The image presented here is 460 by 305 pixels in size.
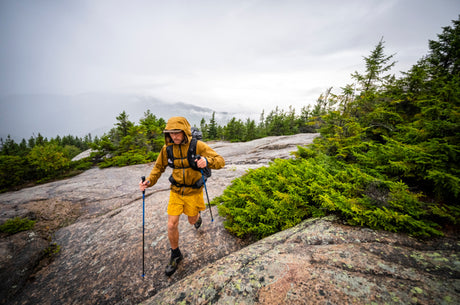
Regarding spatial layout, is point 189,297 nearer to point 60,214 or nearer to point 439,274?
point 439,274

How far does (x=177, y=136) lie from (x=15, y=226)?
6.40 m

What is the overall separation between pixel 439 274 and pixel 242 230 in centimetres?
308

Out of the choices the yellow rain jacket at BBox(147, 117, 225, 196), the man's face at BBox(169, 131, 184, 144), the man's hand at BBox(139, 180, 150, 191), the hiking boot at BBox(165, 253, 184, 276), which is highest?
the man's face at BBox(169, 131, 184, 144)

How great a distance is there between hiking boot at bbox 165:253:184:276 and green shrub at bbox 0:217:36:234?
558 centimetres

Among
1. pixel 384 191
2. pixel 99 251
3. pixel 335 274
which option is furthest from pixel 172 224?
pixel 384 191

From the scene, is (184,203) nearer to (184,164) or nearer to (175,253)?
(184,164)

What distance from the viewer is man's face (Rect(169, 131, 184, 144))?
365 centimetres

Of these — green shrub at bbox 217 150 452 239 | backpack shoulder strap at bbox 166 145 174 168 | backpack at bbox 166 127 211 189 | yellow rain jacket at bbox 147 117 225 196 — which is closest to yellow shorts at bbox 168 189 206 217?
yellow rain jacket at bbox 147 117 225 196

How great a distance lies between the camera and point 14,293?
134 inches

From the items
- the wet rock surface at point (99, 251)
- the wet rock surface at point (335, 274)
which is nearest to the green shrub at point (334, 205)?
the wet rock surface at point (335, 274)

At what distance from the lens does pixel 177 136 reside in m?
3.66

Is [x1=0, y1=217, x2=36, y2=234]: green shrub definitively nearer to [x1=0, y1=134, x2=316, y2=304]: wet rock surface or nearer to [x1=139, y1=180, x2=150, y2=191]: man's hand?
[x1=0, y1=134, x2=316, y2=304]: wet rock surface

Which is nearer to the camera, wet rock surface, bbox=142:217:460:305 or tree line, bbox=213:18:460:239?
wet rock surface, bbox=142:217:460:305

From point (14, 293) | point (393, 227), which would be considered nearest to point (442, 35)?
point (393, 227)
